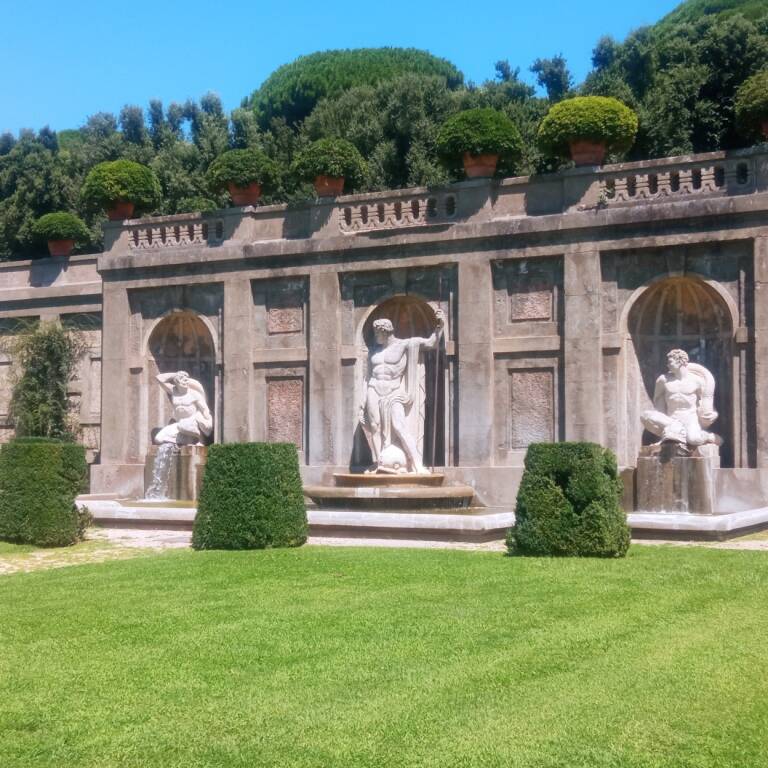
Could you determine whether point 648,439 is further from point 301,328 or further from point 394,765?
point 394,765

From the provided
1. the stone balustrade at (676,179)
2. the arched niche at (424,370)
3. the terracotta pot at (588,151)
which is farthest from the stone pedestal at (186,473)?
the stone balustrade at (676,179)

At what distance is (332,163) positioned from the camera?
843 inches

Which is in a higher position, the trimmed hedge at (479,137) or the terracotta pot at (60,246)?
the trimmed hedge at (479,137)

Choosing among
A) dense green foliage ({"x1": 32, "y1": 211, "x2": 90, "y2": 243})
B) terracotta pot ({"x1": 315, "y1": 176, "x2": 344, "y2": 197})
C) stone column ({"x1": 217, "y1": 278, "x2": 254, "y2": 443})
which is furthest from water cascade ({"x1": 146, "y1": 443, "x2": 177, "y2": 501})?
dense green foliage ({"x1": 32, "y1": 211, "x2": 90, "y2": 243})

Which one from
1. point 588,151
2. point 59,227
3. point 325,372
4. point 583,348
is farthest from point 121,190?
point 583,348

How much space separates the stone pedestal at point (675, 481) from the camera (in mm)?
16469

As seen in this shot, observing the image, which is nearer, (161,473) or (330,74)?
(161,473)

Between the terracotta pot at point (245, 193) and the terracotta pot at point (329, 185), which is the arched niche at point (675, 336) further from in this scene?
the terracotta pot at point (245, 193)

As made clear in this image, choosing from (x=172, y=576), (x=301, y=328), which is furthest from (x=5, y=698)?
(x=301, y=328)

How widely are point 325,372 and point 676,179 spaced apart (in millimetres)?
7042

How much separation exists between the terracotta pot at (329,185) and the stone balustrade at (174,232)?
7.42ft

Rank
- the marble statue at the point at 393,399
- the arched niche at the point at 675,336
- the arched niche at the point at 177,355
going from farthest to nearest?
the arched niche at the point at 177,355, the marble statue at the point at 393,399, the arched niche at the point at 675,336

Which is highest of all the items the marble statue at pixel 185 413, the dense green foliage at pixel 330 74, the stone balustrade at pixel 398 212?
the dense green foliage at pixel 330 74

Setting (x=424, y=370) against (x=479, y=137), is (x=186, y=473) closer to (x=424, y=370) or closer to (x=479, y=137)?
(x=424, y=370)
